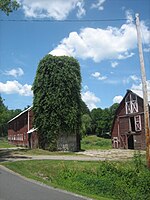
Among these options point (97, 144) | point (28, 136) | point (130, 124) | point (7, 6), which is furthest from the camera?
point (97, 144)

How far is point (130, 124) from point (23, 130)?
20285 mm

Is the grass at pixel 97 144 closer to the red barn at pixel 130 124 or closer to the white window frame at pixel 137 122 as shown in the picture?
the red barn at pixel 130 124

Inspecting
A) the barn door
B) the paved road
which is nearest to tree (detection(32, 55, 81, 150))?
the barn door

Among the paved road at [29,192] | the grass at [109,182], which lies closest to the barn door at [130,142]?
the grass at [109,182]

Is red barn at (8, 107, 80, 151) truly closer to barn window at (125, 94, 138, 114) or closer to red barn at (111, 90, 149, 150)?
red barn at (111, 90, 149, 150)

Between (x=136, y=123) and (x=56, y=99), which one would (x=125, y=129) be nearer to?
(x=136, y=123)

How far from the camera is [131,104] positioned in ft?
148

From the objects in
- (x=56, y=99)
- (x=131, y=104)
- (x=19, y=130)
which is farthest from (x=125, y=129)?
(x=19, y=130)

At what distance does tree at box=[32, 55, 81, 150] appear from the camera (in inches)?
1443

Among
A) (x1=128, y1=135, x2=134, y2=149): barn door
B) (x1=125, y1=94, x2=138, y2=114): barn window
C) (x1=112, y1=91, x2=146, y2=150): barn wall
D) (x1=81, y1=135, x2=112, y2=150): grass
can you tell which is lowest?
(x1=81, y1=135, x2=112, y2=150): grass

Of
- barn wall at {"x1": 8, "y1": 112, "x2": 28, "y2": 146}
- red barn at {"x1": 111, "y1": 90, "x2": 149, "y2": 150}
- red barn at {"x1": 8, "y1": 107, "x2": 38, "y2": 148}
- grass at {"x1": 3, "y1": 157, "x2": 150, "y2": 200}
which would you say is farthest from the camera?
barn wall at {"x1": 8, "y1": 112, "x2": 28, "y2": 146}

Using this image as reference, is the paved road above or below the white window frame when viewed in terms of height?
below

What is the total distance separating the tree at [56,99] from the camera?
36.7 m

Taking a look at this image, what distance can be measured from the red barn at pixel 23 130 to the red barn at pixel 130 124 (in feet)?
44.8
